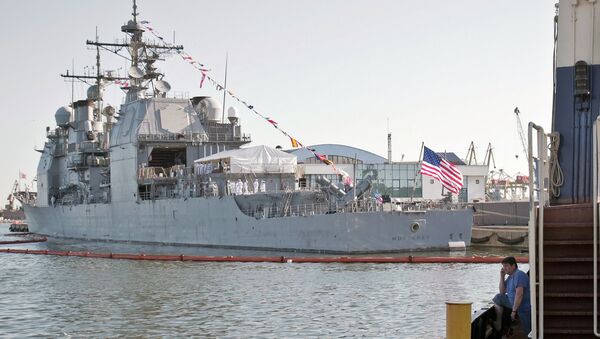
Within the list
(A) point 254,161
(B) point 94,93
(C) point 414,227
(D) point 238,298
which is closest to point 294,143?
(A) point 254,161

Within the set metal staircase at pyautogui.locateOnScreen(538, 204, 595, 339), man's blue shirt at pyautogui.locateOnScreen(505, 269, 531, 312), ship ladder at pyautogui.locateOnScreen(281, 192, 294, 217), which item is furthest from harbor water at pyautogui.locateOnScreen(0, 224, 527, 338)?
ship ladder at pyautogui.locateOnScreen(281, 192, 294, 217)

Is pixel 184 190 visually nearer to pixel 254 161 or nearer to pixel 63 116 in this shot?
pixel 254 161

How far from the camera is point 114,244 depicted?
45.7 meters

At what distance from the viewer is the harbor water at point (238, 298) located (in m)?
14.9

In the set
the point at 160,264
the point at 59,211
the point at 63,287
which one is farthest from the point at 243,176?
the point at 59,211

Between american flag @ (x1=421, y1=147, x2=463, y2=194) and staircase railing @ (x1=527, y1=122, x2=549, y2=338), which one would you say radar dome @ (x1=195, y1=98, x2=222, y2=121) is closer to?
american flag @ (x1=421, y1=147, x2=463, y2=194)

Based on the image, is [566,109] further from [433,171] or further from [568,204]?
[433,171]

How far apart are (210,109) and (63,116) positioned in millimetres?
15724

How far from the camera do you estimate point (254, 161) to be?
3809cm

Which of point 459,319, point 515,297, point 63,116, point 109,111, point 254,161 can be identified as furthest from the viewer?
point 63,116

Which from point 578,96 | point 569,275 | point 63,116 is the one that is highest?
point 63,116

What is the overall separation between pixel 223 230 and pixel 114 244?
11.8 m

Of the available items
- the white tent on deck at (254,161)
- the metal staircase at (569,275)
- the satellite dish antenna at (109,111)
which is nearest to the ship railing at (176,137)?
the white tent on deck at (254,161)

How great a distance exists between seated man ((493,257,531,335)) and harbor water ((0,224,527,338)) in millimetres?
3996
